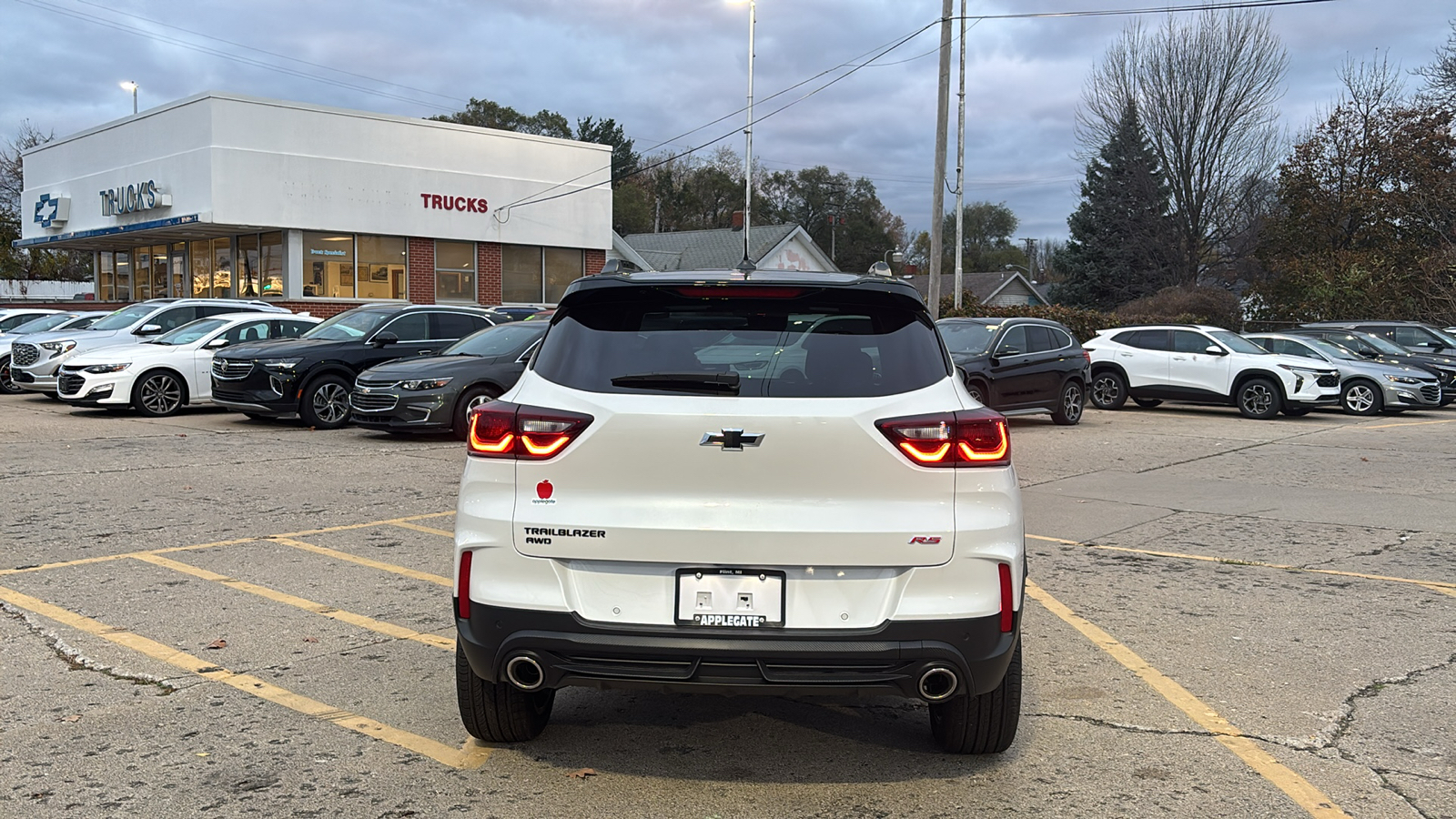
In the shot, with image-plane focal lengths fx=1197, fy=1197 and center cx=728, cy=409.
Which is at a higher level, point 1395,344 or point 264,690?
point 1395,344

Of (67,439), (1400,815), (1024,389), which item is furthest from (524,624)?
(1024,389)

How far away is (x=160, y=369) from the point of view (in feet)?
57.1

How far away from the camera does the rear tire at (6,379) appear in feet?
69.8

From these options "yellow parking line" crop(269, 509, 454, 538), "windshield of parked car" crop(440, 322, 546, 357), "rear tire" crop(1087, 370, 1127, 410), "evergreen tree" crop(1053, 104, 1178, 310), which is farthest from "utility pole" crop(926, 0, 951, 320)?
"evergreen tree" crop(1053, 104, 1178, 310)

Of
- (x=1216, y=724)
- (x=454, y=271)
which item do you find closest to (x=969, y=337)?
(x=1216, y=724)

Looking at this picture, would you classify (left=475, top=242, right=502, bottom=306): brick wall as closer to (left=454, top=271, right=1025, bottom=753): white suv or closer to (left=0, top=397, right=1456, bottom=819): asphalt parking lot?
(left=0, top=397, right=1456, bottom=819): asphalt parking lot

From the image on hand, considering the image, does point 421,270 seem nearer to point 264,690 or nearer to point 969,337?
point 969,337

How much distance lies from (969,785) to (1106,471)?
31.1 feet

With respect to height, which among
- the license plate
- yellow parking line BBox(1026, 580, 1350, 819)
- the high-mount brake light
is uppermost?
the high-mount brake light

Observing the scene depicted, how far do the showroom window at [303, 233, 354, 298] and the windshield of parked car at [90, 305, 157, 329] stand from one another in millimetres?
9401

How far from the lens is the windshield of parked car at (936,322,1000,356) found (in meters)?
17.5

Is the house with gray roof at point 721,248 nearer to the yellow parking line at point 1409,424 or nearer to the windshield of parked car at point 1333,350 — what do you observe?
the windshield of parked car at point 1333,350

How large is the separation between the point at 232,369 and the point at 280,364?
771 mm

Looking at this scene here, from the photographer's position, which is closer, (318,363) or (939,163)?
(318,363)
